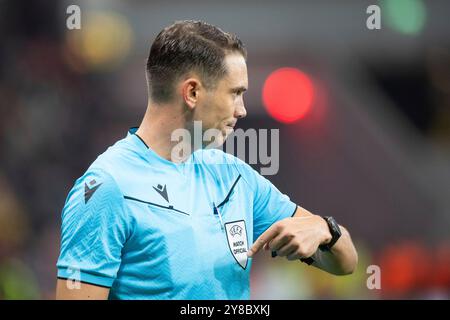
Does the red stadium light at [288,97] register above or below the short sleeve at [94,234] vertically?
below

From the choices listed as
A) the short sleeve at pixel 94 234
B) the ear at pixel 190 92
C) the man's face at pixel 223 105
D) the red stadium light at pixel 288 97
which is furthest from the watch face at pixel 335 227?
Answer: the red stadium light at pixel 288 97

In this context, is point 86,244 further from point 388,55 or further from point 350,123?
point 388,55

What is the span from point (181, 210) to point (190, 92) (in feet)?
1.60

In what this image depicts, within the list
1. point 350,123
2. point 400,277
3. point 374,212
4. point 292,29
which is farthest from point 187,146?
Result: point 292,29

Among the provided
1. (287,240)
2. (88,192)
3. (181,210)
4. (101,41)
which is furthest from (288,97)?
(88,192)

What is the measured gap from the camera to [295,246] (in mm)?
2812

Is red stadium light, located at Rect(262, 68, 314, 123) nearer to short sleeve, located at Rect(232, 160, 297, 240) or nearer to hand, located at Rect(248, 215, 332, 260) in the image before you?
short sleeve, located at Rect(232, 160, 297, 240)

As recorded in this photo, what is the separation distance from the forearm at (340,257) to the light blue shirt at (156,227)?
1.08 ft

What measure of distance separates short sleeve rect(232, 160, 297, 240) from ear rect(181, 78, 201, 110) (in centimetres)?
36

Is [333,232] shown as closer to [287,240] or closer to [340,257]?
[340,257]

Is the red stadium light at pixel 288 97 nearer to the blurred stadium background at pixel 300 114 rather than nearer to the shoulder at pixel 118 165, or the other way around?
the blurred stadium background at pixel 300 114

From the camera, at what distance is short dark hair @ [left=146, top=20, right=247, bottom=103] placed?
3053mm

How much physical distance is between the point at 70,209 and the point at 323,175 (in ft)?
21.2

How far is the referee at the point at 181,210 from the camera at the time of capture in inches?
108
